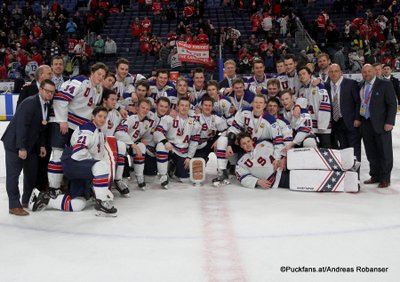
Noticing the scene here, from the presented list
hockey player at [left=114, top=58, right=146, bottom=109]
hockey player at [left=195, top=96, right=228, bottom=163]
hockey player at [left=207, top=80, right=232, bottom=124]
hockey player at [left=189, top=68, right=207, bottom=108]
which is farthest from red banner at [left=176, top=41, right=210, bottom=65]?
hockey player at [left=195, top=96, right=228, bottom=163]

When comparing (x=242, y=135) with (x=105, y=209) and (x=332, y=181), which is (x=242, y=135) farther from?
(x=105, y=209)

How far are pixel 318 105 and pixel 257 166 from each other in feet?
3.31

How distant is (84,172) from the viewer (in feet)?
15.4

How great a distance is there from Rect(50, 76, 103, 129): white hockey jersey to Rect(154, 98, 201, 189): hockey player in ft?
3.04

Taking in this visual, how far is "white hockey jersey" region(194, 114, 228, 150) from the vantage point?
20.4 feet

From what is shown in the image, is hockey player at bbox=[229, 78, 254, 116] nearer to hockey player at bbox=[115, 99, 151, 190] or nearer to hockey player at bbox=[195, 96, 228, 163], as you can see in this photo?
hockey player at bbox=[195, 96, 228, 163]

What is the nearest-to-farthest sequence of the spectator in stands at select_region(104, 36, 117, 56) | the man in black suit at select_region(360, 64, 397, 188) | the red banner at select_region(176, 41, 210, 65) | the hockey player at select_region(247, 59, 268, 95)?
the man in black suit at select_region(360, 64, 397, 188) → the hockey player at select_region(247, 59, 268, 95) → the red banner at select_region(176, 41, 210, 65) → the spectator in stands at select_region(104, 36, 117, 56)

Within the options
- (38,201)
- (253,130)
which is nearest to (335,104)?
(253,130)

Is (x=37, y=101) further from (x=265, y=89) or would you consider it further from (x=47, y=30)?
(x=47, y=30)

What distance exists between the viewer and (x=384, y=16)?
55.6 ft

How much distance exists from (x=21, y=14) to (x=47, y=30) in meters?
1.96

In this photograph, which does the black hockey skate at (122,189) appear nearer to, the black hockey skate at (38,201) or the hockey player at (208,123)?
the black hockey skate at (38,201)

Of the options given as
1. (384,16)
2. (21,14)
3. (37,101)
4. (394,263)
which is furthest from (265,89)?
(21,14)

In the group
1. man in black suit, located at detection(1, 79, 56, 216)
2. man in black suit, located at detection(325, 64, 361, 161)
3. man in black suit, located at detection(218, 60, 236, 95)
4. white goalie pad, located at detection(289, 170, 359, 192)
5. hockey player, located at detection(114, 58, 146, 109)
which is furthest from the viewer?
man in black suit, located at detection(218, 60, 236, 95)
